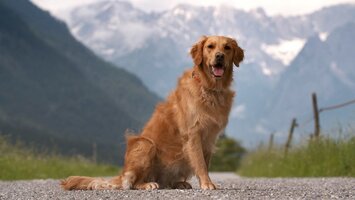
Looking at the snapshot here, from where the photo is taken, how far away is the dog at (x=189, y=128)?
29.0 feet

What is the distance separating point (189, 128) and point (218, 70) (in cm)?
87

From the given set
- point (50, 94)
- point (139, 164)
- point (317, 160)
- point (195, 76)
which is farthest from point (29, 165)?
point (50, 94)

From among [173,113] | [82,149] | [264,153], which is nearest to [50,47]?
[82,149]

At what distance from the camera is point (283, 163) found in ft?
61.6

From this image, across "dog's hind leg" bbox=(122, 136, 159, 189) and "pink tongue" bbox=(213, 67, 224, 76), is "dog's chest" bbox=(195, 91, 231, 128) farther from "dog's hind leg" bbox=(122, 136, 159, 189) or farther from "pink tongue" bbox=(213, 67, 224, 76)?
"dog's hind leg" bbox=(122, 136, 159, 189)

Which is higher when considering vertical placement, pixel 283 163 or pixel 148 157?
pixel 283 163

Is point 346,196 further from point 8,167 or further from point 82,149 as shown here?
point 82,149

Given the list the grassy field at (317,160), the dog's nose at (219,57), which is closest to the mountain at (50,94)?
the grassy field at (317,160)

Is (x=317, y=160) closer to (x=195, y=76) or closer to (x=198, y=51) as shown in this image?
(x=195, y=76)

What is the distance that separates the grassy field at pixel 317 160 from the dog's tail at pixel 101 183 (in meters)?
6.89

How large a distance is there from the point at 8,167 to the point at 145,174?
9.03 meters

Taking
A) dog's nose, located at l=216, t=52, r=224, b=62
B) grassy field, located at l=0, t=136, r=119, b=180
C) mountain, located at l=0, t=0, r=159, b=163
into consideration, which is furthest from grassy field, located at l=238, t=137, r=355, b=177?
mountain, located at l=0, t=0, r=159, b=163

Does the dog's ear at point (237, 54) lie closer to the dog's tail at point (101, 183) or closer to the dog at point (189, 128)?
the dog at point (189, 128)

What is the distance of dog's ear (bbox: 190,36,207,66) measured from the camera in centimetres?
902
